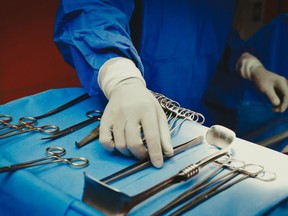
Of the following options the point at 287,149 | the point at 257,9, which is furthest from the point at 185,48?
the point at 257,9

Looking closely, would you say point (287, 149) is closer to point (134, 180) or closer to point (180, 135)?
point (180, 135)

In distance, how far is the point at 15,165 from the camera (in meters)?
0.88

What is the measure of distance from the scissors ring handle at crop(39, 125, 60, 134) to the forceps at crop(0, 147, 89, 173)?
0.10 meters

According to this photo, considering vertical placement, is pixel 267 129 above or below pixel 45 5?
below

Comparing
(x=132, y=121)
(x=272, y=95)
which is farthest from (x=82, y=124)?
(x=272, y=95)

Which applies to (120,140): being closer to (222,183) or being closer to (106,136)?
(106,136)

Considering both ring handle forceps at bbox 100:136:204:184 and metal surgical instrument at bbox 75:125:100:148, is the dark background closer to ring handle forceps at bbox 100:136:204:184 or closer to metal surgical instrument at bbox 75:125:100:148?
metal surgical instrument at bbox 75:125:100:148

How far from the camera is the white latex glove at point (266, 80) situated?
1.63 metres

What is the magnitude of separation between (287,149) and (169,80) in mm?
507

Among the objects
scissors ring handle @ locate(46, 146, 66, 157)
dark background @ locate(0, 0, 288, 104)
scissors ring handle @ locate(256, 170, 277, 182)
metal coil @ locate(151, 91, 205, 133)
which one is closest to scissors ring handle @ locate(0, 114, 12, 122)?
scissors ring handle @ locate(46, 146, 66, 157)

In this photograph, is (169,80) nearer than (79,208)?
No

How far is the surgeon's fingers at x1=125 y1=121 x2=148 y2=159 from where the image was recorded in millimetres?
924

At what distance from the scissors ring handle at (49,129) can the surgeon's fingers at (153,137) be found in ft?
0.79

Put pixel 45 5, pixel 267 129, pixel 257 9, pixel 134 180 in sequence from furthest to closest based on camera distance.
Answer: pixel 257 9, pixel 45 5, pixel 267 129, pixel 134 180
